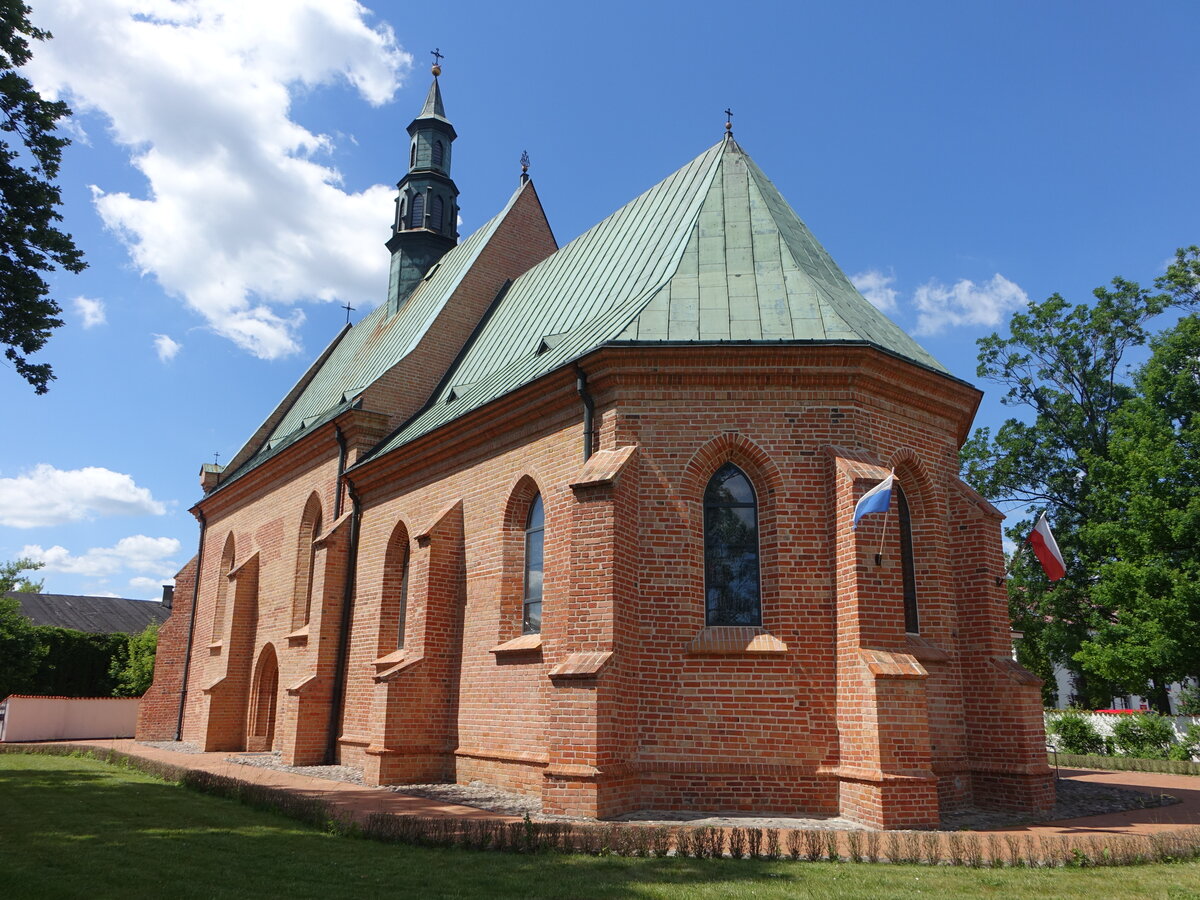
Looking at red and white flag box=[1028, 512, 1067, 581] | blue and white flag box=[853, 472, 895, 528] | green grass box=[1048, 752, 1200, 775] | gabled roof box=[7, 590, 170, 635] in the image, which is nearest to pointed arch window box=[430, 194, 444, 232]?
blue and white flag box=[853, 472, 895, 528]

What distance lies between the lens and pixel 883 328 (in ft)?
46.4

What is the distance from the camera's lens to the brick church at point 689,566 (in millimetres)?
11148

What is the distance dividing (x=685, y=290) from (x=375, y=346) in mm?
13000

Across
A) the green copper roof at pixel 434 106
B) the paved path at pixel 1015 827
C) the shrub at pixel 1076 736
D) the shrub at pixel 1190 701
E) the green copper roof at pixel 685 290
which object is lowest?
the paved path at pixel 1015 827

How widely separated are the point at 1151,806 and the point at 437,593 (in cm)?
1126

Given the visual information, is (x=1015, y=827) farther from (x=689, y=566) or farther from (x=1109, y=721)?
(x=1109, y=721)

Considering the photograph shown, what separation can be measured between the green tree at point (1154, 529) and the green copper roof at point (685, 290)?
12.0 m

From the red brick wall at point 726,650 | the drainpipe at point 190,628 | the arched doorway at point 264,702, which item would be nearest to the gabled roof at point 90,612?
the drainpipe at point 190,628

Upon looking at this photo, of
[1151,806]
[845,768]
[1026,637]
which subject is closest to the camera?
[845,768]

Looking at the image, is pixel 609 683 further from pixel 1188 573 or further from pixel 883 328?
pixel 1188 573

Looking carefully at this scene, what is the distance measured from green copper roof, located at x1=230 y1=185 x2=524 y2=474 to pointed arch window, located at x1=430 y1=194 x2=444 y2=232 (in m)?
1.82

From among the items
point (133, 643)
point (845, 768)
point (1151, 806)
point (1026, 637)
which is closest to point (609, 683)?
point (845, 768)

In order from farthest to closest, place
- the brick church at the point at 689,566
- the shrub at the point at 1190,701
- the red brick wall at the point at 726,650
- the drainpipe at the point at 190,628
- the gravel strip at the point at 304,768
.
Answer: the drainpipe at the point at 190,628 → the shrub at the point at 1190,701 → the gravel strip at the point at 304,768 → the brick church at the point at 689,566 → the red brick wall at the point at 726,650

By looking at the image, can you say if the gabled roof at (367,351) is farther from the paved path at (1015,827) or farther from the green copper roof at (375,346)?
the paved path at (1015,827)
